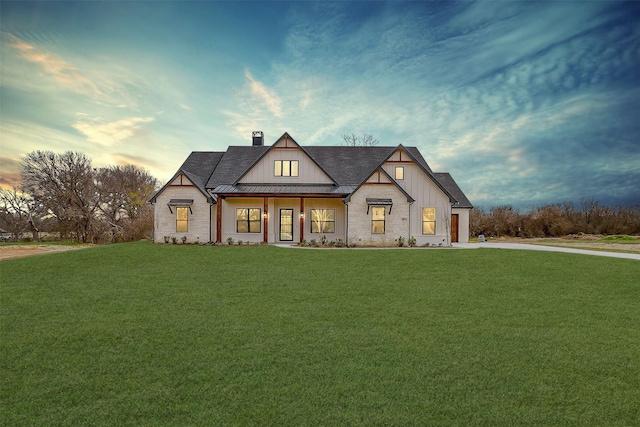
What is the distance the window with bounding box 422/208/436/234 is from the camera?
21.5 m

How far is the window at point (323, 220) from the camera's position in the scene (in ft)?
73.3

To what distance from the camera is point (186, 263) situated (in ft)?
43.9

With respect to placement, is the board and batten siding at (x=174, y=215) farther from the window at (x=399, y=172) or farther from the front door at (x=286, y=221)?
the window at (x=399, y=172)

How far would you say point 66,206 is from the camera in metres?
31.9

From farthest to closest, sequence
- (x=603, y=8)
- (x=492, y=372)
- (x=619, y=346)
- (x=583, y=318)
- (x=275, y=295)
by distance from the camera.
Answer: (x=603, y=8) < (x=275, y=295) < (x=583, y=318) < (x=619, y=346) < (x=492, y=372)

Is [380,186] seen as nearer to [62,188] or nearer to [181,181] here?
[181,181]

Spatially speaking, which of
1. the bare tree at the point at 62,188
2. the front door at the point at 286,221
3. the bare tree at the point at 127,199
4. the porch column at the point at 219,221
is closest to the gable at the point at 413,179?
the front door at the point at 286,221

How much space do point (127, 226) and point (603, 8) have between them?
3723cm

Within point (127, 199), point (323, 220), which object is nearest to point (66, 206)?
point (127, 199)

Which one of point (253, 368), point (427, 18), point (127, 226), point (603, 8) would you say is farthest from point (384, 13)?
point (127, 226)

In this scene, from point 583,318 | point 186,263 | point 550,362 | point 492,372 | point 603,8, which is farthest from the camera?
point 603,8

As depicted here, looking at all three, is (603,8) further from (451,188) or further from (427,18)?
(451,188)

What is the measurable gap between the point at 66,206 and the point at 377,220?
3054cm

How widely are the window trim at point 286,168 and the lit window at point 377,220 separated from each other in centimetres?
608
